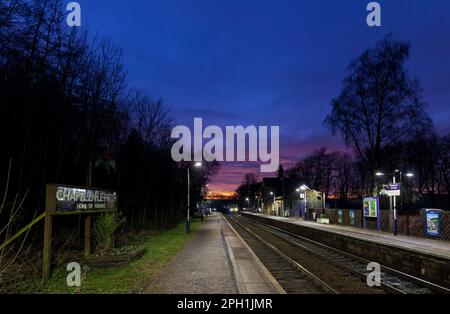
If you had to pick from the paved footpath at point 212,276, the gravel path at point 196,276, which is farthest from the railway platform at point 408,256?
the gravel path at point 196,276

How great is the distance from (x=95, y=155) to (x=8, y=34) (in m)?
9.50

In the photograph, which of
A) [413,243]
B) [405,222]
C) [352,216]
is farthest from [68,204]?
[352,216]

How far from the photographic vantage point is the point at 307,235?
106ft

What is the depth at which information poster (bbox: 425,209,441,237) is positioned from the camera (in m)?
22.8

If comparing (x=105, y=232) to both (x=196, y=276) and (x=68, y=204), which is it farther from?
(x=196, y=276)

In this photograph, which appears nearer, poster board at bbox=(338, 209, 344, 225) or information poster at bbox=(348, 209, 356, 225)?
information poster at bbox=(348, 209, 356, 225)

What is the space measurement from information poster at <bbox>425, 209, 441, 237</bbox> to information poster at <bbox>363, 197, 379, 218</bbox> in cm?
749

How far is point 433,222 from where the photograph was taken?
2334 cm

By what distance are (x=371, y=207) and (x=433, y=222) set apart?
8.86 meters

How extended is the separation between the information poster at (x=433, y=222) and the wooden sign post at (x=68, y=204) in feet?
61.1

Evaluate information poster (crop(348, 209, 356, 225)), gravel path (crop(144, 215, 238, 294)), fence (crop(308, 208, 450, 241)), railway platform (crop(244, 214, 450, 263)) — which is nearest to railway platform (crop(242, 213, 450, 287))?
railway platform (crop(244, 214, 450, 263))

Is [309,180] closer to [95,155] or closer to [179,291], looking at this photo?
[95,155]

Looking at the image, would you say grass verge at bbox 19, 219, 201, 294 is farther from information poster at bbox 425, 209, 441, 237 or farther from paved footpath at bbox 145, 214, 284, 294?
information poster at bbox 425, 209, 441, 237
